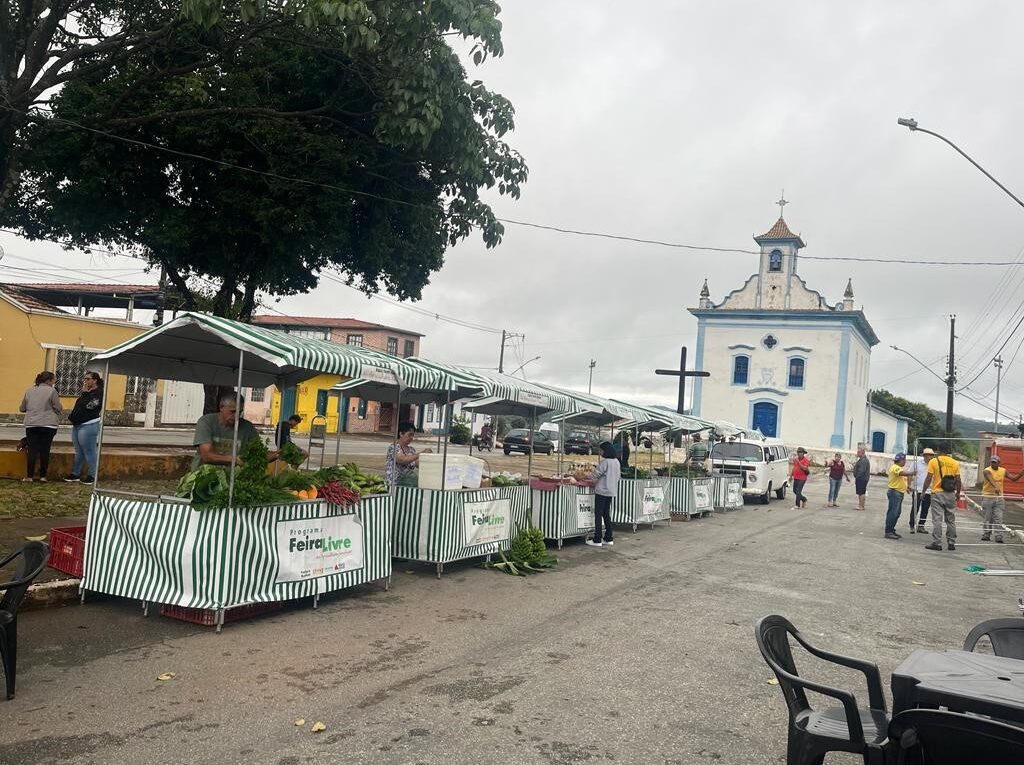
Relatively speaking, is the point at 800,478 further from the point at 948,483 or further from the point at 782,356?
the point at 782,356

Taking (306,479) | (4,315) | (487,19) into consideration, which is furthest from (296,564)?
(4,315)

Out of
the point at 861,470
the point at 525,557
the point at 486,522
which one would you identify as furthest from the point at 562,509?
the point at 861,470

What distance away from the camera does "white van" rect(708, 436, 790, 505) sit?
2673 cm

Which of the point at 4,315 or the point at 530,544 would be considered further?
the point at 4,315

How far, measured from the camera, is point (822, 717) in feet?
13.0

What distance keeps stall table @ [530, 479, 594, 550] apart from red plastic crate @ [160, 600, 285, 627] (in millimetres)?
5773

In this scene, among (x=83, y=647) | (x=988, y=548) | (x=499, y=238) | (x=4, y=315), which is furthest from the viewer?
(x=4, y=315)

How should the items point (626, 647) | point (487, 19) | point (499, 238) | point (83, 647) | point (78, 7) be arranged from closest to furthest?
point (83, 647) → point (626, 647) → point (487, 19) → point (78, 7) → point (499, 238)

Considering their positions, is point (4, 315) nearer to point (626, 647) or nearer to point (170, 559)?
point (170, 559)

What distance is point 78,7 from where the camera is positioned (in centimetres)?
1205

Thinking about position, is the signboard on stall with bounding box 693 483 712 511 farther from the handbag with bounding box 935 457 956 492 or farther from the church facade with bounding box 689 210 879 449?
the church facade with bounding box 689 210 879 449

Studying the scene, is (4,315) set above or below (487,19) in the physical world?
Result: below

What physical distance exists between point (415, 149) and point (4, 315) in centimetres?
2549

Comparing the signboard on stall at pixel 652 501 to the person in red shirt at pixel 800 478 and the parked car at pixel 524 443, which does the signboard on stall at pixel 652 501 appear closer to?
the person in red shirt at pixel 800 478
